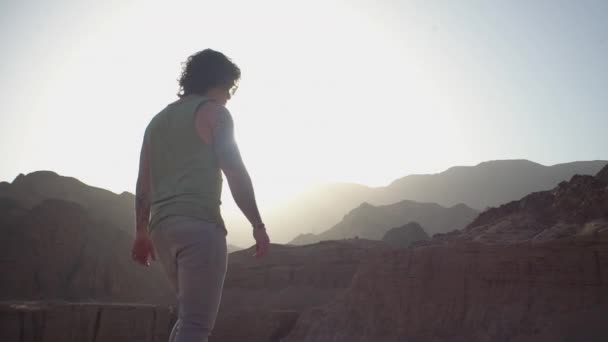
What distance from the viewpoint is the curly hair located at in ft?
9.89

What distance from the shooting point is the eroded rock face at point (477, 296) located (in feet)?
36.0

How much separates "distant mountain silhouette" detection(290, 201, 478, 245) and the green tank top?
66.3m

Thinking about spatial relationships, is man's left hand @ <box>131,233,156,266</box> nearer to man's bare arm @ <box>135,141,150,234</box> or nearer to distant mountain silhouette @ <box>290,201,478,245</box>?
man's bare arm @ <box>135,141,150,234</box>

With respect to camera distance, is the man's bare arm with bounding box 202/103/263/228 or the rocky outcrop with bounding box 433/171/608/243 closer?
the man's bare arm with bounding box 202/103/263/228

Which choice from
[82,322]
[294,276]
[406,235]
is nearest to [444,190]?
[406,235]

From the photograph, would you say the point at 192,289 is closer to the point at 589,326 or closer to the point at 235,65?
the point at 235,65

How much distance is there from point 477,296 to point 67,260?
3019 cm

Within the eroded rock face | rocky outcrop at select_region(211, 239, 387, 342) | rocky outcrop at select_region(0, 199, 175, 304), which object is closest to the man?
the eroded rock face

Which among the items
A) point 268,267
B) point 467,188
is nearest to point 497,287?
point 268,267

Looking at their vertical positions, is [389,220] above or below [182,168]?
above

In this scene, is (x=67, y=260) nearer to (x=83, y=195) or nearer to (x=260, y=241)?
(x=83, y=195)

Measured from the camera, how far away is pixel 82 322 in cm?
1316

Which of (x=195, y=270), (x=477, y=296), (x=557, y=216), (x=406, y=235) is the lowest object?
(x=477, y=296)

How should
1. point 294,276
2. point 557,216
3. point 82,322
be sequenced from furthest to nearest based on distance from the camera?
1. point 294,276
2. point 557,216
3. point 82,322
